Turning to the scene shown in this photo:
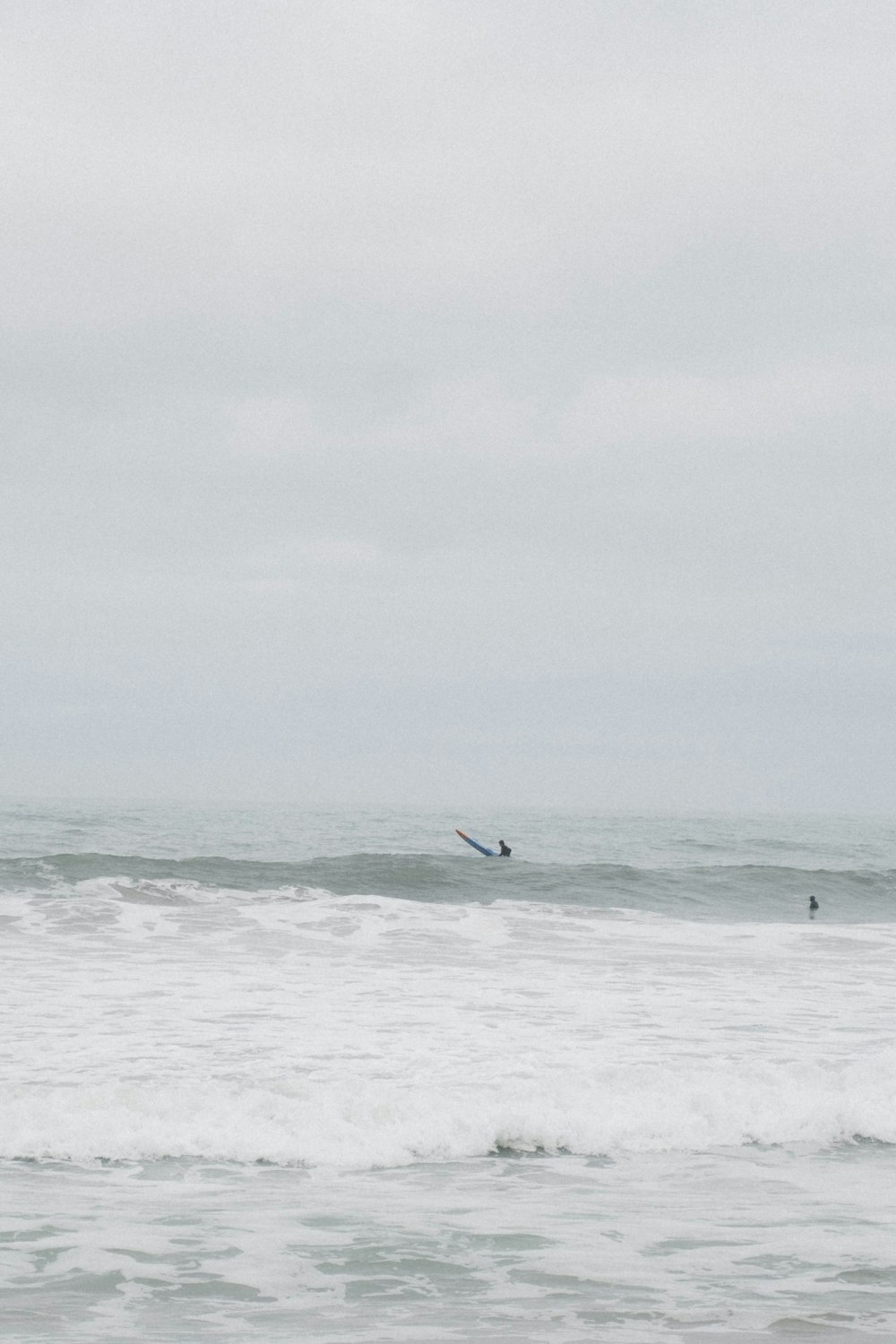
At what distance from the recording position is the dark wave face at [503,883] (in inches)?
980

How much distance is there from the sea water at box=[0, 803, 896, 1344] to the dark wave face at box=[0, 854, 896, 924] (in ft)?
15.0

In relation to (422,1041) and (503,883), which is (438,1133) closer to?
(422,1041)

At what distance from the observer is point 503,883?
27625mm

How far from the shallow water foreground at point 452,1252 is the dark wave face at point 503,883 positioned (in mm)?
15804

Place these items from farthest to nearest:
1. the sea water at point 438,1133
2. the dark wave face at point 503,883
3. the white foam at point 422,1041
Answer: the dark wave face at point 503,883 → the white foam at point 422,1041 → the sea water at point 438,1133

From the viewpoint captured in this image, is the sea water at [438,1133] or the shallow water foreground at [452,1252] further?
the sea water at [438,1133]

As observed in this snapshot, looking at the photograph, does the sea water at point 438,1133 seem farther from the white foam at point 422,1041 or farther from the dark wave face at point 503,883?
the dark wave face at point 503,883

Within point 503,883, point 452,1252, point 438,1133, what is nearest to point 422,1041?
point 438,1133

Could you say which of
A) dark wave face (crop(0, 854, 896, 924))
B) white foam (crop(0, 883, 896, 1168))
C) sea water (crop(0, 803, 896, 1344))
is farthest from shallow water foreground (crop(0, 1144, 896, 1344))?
dark wave face (crop(0, 854, 896, 924))

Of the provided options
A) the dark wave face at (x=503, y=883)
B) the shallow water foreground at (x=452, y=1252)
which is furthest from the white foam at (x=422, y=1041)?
the dark wave face at (x=503, y=883)

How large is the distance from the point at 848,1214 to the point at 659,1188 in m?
1.24

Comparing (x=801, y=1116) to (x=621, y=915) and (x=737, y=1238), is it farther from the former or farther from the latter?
(x=621, y=915)

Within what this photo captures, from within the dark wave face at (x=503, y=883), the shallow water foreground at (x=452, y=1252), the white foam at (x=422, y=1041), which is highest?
the shallow water foreground at (x=452, y=1252)

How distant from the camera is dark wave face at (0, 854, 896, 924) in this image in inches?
980
